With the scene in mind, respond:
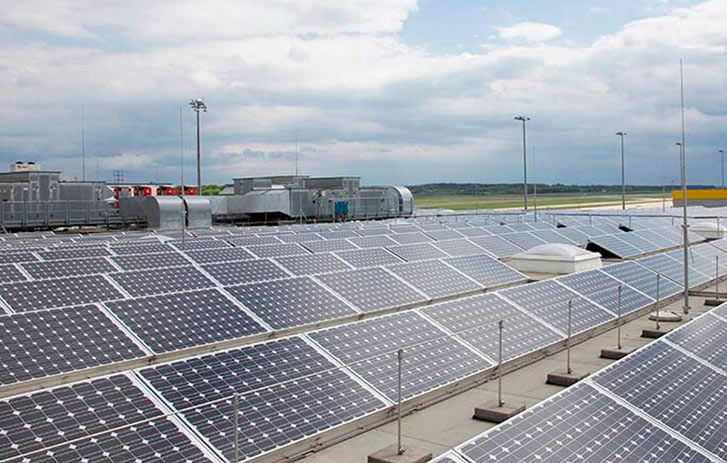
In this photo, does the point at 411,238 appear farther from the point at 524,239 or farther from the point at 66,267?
the point at 66,267

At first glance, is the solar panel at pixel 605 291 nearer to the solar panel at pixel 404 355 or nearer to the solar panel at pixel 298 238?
the solar panel at pixel 404 355

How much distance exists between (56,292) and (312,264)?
8.75m

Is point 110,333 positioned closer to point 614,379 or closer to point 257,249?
point 614,379

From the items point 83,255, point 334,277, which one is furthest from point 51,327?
point 83,255

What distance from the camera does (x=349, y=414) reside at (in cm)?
1141

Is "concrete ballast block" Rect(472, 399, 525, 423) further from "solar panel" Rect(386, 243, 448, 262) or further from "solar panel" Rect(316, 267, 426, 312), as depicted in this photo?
"solar panel" Rect(386, 243, 448, 262)

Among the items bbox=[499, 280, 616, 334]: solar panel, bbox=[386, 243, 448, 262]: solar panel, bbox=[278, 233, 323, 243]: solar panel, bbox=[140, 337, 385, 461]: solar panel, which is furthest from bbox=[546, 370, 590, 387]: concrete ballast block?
bbox=[278, 233, 323, 243]: solar panel

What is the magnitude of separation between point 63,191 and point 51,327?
47750 mm

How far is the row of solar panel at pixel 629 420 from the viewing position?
355 inches

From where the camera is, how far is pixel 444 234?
1497 inches

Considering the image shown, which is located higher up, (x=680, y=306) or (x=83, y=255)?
(x=83, y=255)

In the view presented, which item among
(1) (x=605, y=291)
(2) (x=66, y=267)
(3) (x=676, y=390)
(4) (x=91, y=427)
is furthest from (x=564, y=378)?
(2) (x=66, y=267)

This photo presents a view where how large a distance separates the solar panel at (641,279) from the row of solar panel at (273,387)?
8198 mm

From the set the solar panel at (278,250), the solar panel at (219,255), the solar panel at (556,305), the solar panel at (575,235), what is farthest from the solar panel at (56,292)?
the solar panel at (575,235)
